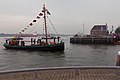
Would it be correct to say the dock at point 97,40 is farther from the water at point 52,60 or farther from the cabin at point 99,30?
the cabin at point 99,30

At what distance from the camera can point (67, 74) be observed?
953cm

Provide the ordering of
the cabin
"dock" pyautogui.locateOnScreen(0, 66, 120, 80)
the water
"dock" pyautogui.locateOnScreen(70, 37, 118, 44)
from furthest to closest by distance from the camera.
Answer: the cabin < "dock" pyautogui.locateOnScreen(70, 37, 118, 44) < the water < "dock" pyautogui.locateOnScreen(0, 66, 120, 80)

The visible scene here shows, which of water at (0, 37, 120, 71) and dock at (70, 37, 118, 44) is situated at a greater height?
dock at (70, 37, 118, 44)

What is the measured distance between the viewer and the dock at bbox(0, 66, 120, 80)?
8.97 meters

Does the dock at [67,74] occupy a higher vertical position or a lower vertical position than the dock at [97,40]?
higher

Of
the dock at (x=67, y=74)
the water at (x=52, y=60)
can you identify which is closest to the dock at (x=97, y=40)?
the water at (x=52, y=60)

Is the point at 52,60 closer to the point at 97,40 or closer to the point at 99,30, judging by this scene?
the point at 97,40

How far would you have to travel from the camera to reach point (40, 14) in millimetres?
49812

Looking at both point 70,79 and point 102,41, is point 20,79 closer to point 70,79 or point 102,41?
point 70,79

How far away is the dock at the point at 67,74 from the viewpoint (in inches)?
353

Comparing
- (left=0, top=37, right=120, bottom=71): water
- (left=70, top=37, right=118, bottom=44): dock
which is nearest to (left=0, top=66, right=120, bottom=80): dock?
(left=0, top=37, right=120, bottom=71): water

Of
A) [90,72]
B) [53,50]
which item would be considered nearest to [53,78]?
[90,72]

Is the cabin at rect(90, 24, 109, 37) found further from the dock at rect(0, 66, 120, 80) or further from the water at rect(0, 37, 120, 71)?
the dock at rect(0, 66, 120, 80)

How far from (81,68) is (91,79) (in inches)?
72.4
